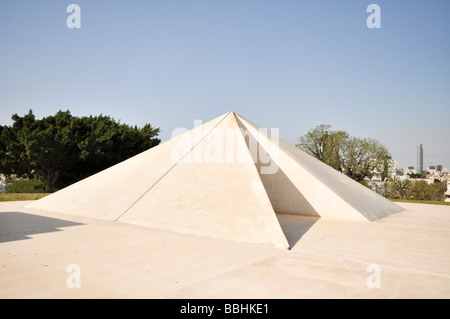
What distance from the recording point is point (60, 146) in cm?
2722

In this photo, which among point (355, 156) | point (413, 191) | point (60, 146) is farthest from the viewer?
point (413, 191)

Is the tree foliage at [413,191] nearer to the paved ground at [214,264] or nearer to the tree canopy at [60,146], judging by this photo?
the tree canopy at [60,146]

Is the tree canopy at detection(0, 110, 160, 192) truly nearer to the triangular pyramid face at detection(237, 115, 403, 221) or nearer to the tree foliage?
the triangular pyramid face at detection(237, 115, 403, 221)

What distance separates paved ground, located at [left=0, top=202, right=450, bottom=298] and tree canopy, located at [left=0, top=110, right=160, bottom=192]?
19.8 meters

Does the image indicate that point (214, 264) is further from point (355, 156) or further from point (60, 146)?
point (355, 156)

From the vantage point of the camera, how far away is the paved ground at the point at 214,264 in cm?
422

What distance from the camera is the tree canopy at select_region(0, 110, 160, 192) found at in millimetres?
26797

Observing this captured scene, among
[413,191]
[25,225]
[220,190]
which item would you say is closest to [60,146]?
[25,225]

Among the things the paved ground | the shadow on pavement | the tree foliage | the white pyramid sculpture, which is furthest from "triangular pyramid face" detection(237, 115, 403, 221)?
the tree foliage

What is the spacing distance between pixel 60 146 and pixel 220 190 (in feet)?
73.3

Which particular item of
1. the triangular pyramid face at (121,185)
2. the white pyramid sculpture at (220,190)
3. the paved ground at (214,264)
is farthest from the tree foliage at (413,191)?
the paved ground at (214,264)

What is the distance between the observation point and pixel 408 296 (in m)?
4.14
